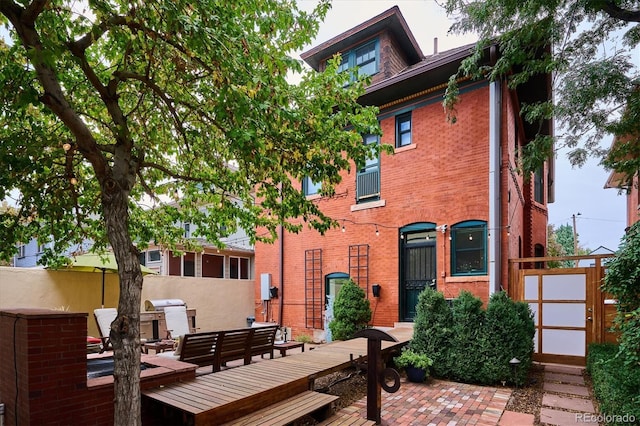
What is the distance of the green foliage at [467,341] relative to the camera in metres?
7.15

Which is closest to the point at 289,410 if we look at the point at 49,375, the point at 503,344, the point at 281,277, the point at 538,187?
the point at 49,375

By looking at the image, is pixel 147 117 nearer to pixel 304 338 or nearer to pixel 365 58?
pixel 304 338

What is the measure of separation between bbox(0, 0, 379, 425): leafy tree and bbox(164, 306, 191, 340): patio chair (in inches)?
111

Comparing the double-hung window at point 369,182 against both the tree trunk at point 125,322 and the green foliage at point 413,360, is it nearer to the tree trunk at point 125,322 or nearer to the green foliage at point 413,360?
the green foliage at point 413,360

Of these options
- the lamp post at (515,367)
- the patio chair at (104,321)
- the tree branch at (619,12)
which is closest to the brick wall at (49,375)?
the patio chair at (104,321)

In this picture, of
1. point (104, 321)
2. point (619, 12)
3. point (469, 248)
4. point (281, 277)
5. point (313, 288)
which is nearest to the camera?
point (619, 12)

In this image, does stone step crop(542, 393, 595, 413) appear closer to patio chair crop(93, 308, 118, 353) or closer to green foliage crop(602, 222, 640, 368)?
green foliage crop(602, 222, 640, 368)

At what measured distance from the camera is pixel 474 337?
23.8ft

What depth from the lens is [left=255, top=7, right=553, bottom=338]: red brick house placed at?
30.3 ft

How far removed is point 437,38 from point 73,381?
15.5m

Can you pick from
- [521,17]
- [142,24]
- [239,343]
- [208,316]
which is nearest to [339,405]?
[239,343]

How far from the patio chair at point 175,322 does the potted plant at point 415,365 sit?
17.3ft

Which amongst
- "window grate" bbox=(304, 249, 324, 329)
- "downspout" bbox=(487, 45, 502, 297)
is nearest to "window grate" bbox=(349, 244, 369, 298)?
"window grate" bbox=(304, 249, 324, 329)

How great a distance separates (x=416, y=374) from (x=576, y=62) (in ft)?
22.3
